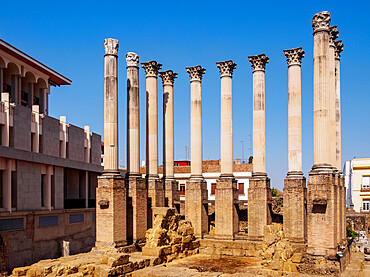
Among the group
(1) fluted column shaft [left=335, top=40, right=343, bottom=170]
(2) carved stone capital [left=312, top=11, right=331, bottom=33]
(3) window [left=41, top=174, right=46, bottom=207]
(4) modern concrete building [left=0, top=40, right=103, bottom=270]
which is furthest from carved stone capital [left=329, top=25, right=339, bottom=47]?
(3) window [left=41, top=174, right=46, bottom=207]

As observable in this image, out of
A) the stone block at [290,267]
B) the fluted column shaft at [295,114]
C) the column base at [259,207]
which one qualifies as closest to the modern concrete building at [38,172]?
the column base at [259,207]

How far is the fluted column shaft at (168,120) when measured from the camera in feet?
104

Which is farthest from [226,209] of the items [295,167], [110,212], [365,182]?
[365,182]

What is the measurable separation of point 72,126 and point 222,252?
1622 cm

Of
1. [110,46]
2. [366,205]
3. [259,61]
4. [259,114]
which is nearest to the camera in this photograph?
[110,46]

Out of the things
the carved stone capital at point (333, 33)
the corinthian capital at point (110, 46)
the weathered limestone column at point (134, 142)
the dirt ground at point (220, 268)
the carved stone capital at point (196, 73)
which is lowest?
the dirt ground at point (220, 268)

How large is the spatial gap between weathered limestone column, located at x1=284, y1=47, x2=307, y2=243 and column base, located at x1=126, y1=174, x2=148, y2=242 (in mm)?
8259

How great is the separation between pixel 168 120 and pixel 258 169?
7715 millimetres

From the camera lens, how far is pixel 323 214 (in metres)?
20.6

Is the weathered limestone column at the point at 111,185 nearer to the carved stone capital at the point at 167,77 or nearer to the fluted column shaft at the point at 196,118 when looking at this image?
the fluted column shaft at the point at 196,118

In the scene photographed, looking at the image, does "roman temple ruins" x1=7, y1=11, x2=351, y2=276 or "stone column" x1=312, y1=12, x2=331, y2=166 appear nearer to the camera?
"roman temple ruins" x1=7, y1=11, x2=351, y2=276

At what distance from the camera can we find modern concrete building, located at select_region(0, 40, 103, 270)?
2608cm

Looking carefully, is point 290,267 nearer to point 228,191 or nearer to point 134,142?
point 228,191

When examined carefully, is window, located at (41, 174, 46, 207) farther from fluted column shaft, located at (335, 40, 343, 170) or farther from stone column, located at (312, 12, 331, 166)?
fluted column shaft, located at (335, 40, 343, 170)
